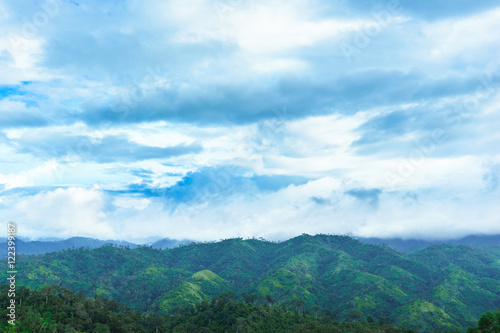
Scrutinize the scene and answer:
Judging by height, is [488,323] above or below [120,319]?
above

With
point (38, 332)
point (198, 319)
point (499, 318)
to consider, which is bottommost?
point (198, 319)

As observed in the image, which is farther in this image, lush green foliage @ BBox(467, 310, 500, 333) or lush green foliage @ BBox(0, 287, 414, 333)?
lush green foliage @ BBox(0, 287, 414, 333)

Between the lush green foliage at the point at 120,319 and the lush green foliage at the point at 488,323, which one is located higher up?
the lush green foliage at the point at 488,323

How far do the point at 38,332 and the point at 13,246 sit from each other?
170ft

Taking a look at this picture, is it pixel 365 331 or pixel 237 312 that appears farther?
pixel 237 312

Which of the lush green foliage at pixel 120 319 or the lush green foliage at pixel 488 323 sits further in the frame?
the lush green foliage at pixel 120 319

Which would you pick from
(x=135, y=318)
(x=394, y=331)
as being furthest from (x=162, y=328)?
(x=394, y=331)

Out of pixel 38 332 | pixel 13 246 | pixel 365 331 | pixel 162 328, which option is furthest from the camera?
pixel 162 328

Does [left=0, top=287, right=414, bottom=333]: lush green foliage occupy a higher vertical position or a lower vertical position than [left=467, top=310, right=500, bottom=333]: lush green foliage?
lower

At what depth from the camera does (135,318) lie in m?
152

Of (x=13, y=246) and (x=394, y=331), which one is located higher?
(x=13, y=246)

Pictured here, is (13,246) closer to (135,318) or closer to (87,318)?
(87,318)

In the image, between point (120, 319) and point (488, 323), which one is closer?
point (488, 323)

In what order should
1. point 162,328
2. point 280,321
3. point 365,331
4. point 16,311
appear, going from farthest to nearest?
point 280,321 < point 162,328 < point 365,331 < point 16,311
